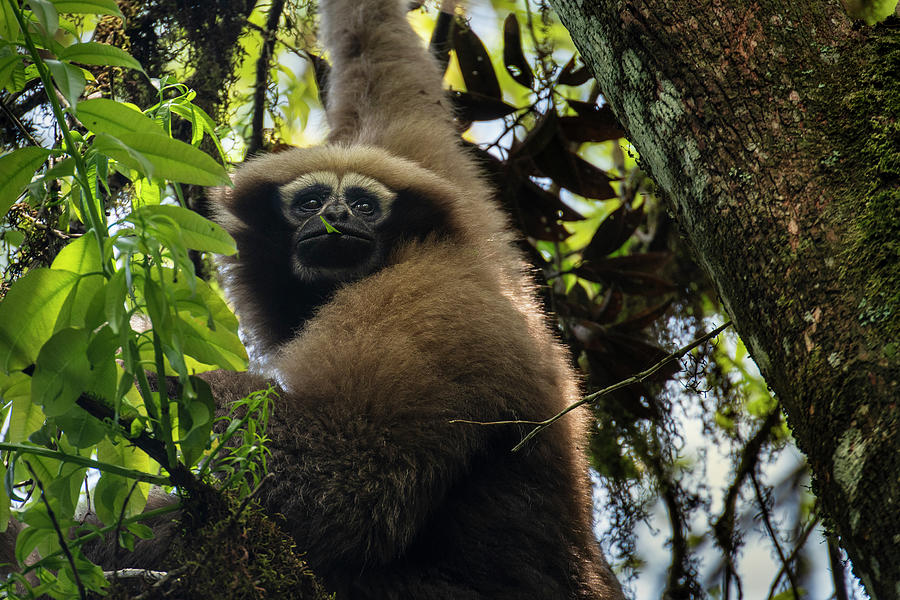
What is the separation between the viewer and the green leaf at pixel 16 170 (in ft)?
7.14

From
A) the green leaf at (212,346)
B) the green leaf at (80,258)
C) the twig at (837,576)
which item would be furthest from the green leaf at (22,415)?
the twig at (837,576)

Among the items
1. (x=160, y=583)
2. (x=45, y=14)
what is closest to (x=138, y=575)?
(x=160, y=583)

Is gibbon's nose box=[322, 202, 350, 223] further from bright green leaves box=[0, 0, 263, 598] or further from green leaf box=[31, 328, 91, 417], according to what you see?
green leaf box=[31, 328, 91, 417]

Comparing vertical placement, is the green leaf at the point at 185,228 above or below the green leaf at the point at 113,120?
below

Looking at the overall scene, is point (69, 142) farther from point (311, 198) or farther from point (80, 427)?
point (311, 198)

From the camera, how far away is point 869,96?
7.75ft

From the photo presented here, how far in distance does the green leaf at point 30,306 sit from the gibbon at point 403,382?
1502mm

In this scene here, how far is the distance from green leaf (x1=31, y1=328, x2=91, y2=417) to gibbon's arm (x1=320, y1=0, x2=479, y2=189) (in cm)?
364

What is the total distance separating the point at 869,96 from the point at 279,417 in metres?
2.53

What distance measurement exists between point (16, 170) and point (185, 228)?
0.52 meters

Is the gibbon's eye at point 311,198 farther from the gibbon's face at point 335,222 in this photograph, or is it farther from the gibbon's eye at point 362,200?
the gibbon's eye at point 362,200

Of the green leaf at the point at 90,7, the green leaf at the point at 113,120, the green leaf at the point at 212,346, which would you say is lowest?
the green leaf at the point at 212,346

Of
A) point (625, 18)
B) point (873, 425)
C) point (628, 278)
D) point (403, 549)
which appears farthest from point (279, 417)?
point (628, 278)

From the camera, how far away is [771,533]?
212 inches
